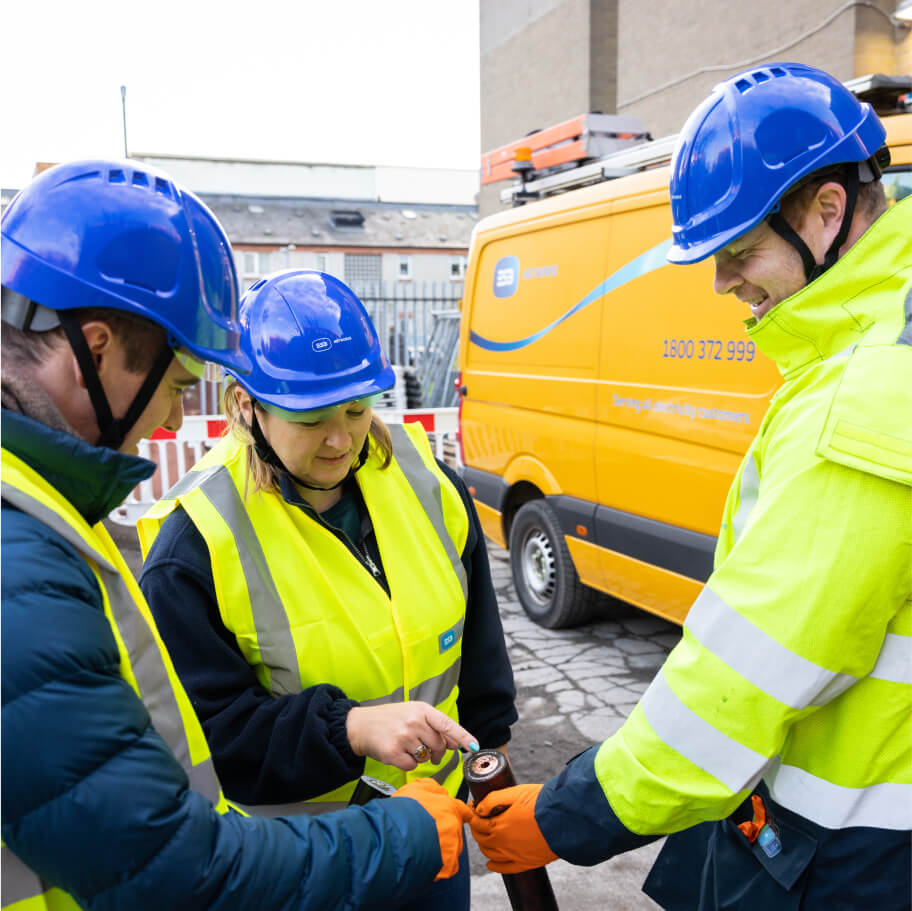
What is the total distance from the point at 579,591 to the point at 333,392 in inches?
163

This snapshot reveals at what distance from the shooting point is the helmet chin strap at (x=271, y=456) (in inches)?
77.0

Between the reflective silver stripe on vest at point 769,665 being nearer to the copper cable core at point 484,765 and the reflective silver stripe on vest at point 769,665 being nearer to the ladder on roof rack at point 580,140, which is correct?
the copper cable core at point 484,765

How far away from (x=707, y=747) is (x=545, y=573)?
454 cm

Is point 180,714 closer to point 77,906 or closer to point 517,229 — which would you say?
point 77,906

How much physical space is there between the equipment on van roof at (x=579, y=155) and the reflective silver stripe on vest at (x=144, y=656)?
429 cm

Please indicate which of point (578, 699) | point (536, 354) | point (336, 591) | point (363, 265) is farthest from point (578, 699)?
point (363, 265)

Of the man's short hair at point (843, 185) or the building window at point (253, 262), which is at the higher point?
the building window at point (253, 262)

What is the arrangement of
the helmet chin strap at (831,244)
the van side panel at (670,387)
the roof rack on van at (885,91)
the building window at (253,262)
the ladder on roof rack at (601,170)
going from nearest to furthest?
the helmet chin strap at (831,244)
the roof rack on van at (885,91)
the van side panel at (670,387)
the ladder on roof rack at (601,170)
the building window at (253,262)

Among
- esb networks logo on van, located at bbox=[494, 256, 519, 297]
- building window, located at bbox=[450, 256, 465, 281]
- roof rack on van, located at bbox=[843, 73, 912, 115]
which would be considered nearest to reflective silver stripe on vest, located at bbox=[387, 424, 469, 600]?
roof rack on van, located at bbox=[843, 73, 912, 115]

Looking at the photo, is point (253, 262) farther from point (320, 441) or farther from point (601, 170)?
point (320, 441)

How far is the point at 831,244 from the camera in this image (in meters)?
1.63

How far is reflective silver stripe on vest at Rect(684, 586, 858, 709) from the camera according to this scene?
1.35 metres

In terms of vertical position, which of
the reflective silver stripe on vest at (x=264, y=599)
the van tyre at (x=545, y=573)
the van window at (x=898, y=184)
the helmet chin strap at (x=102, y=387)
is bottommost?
the van tyre at (x=545, y=573)

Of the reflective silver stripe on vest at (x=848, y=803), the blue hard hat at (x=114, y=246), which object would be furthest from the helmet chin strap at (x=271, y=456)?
the reflective silver stripe on vest at (x=848, y=803)
